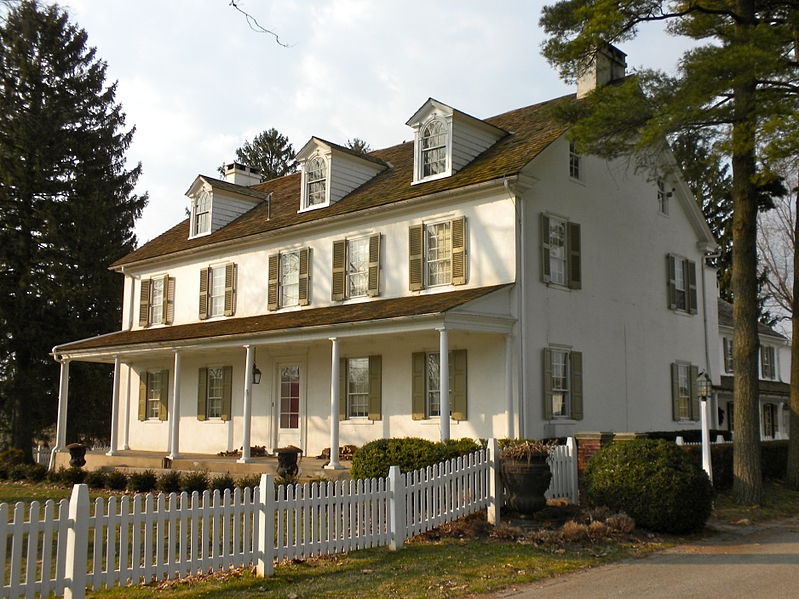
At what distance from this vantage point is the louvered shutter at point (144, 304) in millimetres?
25516

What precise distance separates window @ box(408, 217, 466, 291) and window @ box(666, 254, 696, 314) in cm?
732

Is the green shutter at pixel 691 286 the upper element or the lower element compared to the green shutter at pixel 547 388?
upper

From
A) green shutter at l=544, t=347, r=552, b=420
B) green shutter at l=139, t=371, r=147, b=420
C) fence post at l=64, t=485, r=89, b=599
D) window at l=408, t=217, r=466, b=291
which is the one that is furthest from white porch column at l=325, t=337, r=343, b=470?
green shutter at l=139, t=371, r=147, b=420

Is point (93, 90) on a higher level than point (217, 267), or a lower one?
higher

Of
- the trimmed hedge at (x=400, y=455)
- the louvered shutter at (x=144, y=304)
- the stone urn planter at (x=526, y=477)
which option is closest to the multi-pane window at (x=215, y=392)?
the louvered shutter at (x=144, y=304)

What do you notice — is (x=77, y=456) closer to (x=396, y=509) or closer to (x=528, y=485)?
(x=396, y=509)

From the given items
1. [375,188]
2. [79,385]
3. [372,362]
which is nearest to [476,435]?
[372,362]

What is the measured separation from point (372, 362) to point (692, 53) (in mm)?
9496

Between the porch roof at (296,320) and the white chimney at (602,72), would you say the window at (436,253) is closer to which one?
the porch roof at (296,320)

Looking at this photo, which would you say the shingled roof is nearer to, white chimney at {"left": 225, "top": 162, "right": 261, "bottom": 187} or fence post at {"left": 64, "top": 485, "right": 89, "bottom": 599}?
white chimney at {"left": 225, "top": 162, "right": 261, "bottom": 187}

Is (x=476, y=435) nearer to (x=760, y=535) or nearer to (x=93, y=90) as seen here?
(x=760, y=535)

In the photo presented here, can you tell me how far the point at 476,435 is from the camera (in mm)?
16375

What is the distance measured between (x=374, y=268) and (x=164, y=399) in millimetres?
9311

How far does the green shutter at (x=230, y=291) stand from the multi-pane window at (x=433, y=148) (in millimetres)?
7178
